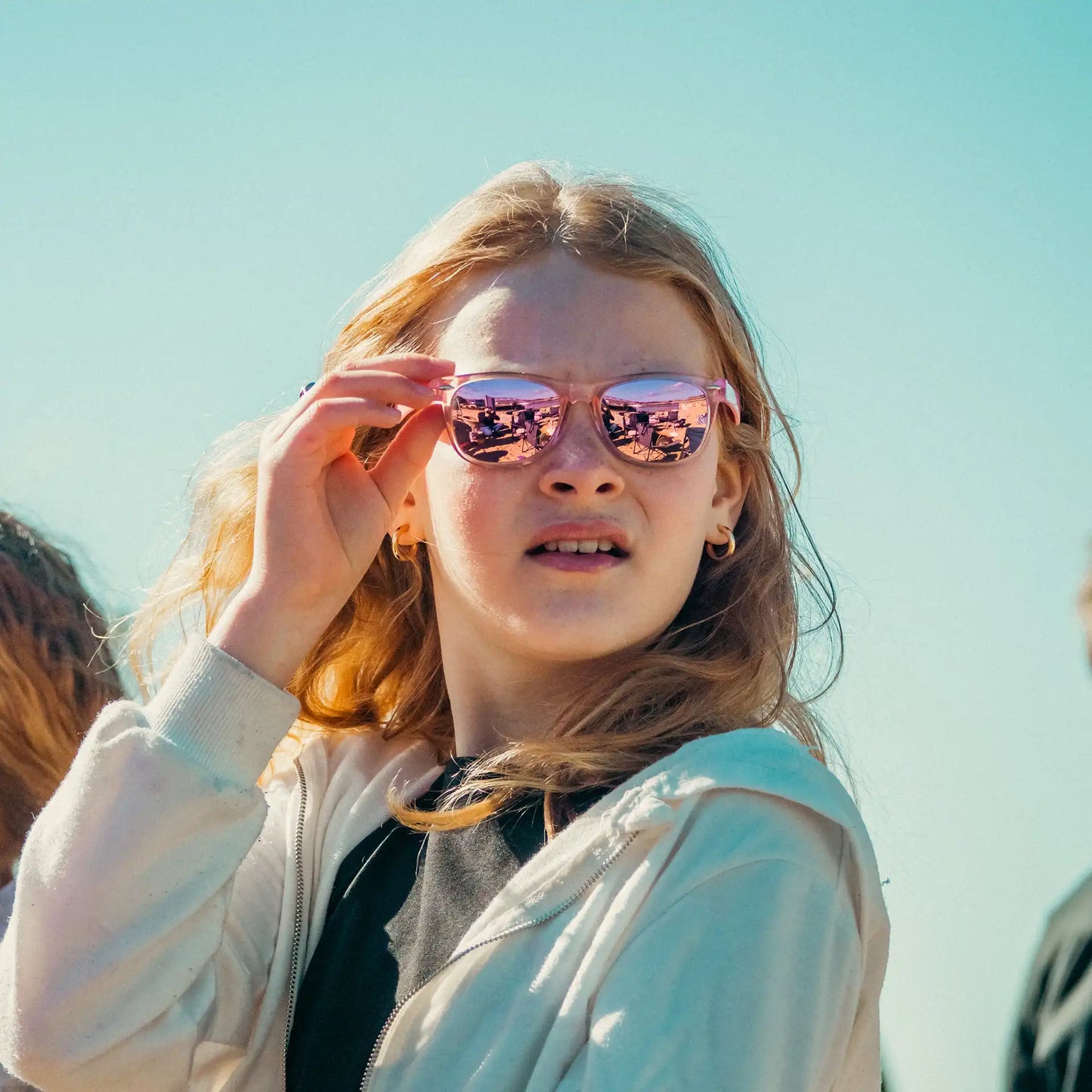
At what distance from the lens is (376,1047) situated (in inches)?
86.9

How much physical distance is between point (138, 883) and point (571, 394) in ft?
3.52

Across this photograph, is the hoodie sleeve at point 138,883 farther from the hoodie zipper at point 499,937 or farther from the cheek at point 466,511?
the cheek at point 466,511

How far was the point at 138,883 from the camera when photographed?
2.22 metres

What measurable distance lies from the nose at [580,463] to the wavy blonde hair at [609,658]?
334 millimetres

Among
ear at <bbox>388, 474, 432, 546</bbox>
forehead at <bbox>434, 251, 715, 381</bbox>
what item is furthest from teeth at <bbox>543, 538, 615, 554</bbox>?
ear at <bbox>388, 474, 432, 546</bbox>

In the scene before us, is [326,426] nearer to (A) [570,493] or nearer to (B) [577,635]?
(A) [570,493]

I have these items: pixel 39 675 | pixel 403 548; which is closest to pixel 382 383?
pixel 403 548

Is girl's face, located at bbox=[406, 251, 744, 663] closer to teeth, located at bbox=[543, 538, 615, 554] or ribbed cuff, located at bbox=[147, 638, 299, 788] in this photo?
teeth, located at bbox=[543, 538, 615, 554]

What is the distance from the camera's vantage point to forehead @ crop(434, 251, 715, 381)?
99.0 inches

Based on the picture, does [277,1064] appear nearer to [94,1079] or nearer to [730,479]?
[94,1079]

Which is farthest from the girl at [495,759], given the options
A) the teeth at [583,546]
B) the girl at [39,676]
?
the girl at [39,676]

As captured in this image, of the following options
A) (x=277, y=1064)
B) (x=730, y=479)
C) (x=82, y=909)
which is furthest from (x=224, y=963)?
(x=730, y=479)

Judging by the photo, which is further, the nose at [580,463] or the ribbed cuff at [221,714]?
the nose at [580,463]

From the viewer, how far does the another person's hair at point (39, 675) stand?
3.47 m
